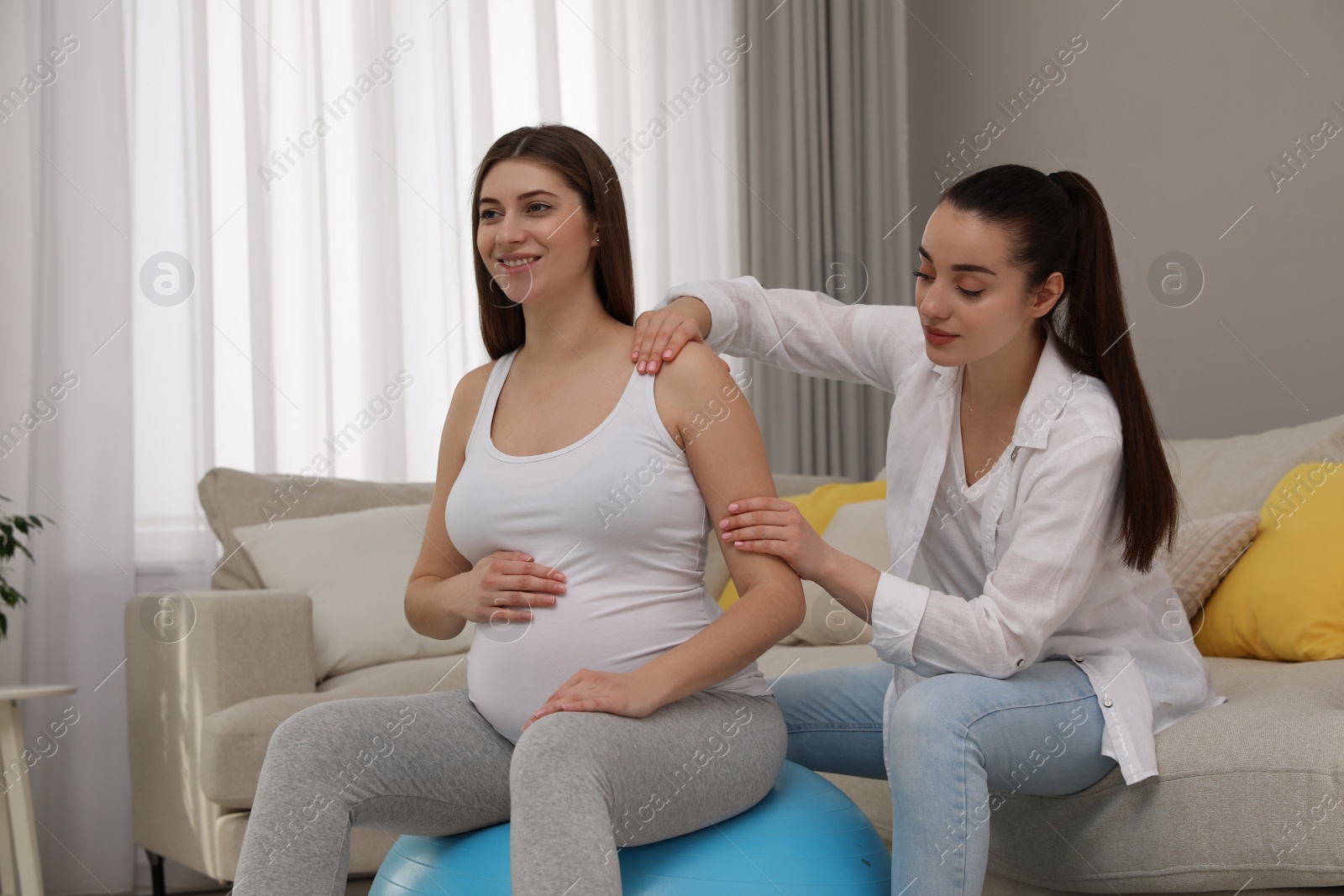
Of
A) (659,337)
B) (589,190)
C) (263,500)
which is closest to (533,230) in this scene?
(589,190)

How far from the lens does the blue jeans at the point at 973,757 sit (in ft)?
3.93

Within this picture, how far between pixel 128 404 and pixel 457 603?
2199 millimetres

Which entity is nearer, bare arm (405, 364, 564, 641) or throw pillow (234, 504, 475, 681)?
bare arm (405, 364, 564, 641)

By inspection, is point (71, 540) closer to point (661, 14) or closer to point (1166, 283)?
point (661, 14)

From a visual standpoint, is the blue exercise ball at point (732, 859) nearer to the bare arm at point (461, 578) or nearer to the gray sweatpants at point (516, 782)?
the gray sweatpants at point (516, 782)

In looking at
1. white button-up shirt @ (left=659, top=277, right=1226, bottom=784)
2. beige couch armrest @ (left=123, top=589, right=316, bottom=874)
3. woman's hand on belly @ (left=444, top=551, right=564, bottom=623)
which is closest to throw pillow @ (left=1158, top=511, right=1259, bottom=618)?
white button-up shirt @ (left=659, top=277, right=1226, bottom=784)

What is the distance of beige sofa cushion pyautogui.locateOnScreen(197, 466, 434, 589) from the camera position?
2783mm

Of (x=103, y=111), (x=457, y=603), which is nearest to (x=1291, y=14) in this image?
(x=457, y=603)

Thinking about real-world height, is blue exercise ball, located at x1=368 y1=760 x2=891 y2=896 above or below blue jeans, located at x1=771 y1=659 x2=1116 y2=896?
below

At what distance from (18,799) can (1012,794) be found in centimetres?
212

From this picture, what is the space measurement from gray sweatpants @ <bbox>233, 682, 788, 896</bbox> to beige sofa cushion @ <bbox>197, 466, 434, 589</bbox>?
5.37 feet

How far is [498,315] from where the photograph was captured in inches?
61.1

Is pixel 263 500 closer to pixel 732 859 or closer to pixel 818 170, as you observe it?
pixel 732 859

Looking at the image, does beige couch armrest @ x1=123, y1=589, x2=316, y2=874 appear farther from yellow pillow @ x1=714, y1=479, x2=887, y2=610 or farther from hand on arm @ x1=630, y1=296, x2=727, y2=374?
hand on arm @ x1=630, y1=296, x2=727, y2=374
